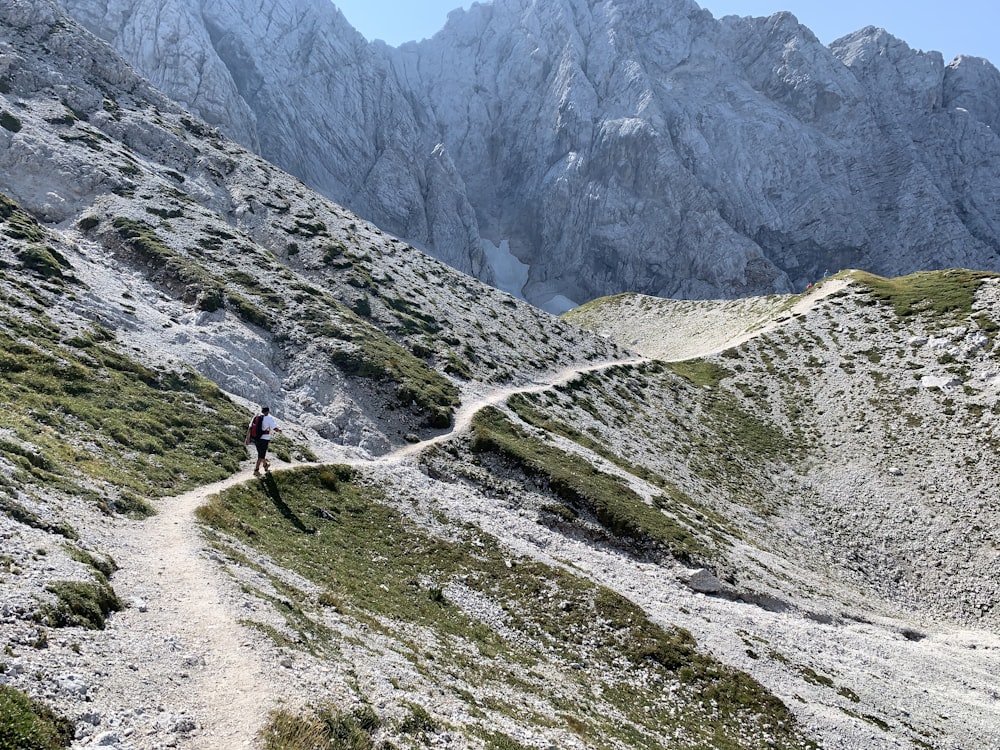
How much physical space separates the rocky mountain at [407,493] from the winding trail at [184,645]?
3.5 inches

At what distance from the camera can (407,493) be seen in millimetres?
35344

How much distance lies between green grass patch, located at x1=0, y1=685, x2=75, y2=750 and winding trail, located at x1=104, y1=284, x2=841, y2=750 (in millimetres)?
1334

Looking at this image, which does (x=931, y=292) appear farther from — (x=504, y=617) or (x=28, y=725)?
(x=28, y=725)

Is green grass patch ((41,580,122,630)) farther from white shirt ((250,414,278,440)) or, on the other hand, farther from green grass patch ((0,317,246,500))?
white shirt ((250,414,278,440))

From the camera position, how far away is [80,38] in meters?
78.8

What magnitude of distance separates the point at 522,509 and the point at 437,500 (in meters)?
6.64

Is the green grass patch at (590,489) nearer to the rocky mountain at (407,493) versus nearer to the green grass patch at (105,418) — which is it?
the rocky mountain at (407,493)

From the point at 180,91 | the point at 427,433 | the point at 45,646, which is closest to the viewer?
the point at 45,646

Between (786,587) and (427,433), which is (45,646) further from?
(786,587)

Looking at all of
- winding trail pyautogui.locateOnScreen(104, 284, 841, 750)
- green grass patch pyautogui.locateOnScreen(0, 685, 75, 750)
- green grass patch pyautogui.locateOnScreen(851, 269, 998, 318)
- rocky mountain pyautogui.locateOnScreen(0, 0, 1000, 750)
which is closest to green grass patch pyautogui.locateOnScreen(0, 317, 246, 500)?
rocky mountain pyautogui.locateOnScreen(0, 0, 1000, 750)

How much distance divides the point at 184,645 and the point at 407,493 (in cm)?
2167

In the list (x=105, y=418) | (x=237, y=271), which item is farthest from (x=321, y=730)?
(x=237, y=271)


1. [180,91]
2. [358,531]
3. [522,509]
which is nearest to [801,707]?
[522,509]

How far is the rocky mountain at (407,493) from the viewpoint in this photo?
14.6 metres
